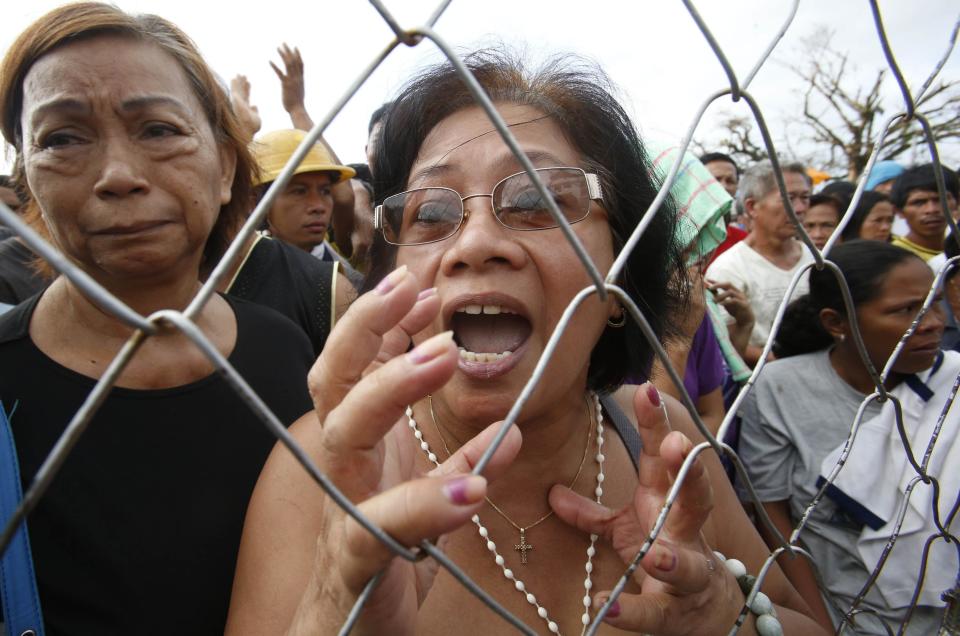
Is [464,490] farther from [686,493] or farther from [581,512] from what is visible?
[581,512]

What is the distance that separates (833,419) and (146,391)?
6.88ft

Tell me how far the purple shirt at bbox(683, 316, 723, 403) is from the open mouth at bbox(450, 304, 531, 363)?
1.39m

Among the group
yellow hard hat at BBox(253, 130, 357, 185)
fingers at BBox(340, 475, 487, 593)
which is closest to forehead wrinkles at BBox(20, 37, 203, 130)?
fingers at BBox(340, 475, 487, 593)

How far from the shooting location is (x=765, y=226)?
354cm

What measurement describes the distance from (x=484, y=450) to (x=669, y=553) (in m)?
0.30

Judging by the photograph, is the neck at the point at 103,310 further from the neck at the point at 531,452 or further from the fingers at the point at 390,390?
the fingers at the point at 390,390

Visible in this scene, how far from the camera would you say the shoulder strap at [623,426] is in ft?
4.61

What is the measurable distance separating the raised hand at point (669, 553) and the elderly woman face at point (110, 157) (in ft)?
3.14

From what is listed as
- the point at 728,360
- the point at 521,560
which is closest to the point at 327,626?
the point at 521,560

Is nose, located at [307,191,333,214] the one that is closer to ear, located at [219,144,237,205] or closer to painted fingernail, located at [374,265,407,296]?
ear, located at [219,144,237,205]

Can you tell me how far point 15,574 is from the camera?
954 mm

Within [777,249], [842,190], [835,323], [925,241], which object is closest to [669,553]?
[835,323]

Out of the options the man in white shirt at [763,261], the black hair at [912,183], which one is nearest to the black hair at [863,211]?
the black hair at [912,183]

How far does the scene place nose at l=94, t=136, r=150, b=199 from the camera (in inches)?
45.2
